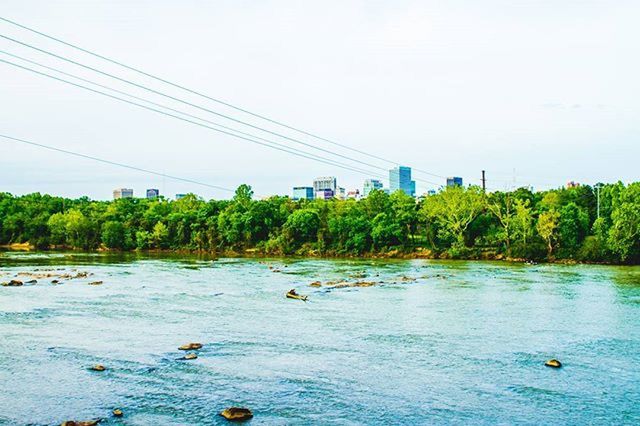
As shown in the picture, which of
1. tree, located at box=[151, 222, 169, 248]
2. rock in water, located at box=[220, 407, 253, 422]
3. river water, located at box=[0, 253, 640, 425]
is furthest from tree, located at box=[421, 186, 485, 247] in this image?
rock in water, located at box=[220, 407, 253, 422]

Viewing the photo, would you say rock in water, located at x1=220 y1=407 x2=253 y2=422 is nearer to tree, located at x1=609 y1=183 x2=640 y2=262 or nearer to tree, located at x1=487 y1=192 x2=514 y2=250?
tree, located at x1=609 y1=183 x2=640 y2=262


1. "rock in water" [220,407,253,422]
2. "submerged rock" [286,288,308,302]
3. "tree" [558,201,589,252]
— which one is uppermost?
"tree" [558,201,589,252]

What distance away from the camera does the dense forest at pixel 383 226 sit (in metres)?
64.9

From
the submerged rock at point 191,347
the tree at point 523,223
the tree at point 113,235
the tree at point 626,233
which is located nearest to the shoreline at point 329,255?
the tree at point 113,235

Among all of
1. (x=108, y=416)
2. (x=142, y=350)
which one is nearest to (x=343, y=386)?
(x=108, y=416)

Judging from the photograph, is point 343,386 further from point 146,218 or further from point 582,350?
point 146,218

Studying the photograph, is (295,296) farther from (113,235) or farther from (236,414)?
(113,235)

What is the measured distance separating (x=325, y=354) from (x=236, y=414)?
260 inches

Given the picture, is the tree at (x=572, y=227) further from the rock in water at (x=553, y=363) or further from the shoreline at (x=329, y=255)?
the rock in water at (x=553, y=363)

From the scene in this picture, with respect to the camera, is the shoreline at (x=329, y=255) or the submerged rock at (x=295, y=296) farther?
the shoreline at (x=329, y=255)

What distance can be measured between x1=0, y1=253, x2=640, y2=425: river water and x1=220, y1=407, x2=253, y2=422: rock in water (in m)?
0.25

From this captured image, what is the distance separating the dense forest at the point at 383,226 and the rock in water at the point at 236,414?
5139 cm

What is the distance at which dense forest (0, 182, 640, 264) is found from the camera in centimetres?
6488

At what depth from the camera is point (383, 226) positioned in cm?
7556
